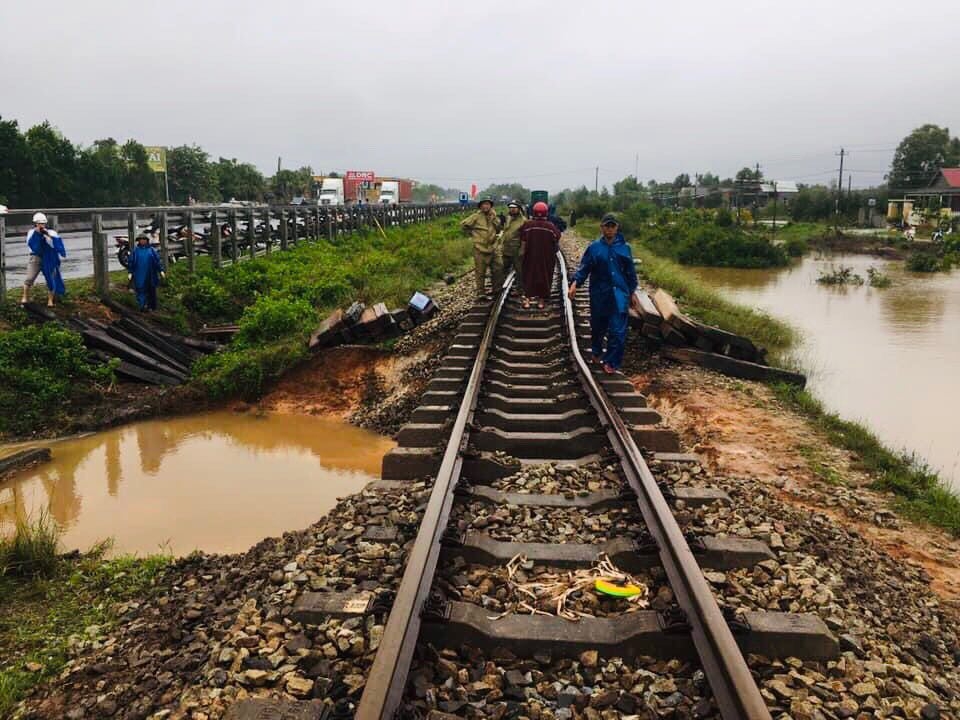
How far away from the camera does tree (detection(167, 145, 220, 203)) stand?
59875mm

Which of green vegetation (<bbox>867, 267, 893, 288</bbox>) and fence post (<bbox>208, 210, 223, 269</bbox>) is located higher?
fence post (<bbox>208, 210, 223, 269</bbox>)

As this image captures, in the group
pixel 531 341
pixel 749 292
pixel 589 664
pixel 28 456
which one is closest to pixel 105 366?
pixel 28 456

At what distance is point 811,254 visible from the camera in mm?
41844

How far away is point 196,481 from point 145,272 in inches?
223

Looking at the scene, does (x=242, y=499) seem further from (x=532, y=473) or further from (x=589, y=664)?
(x=589, y=664)

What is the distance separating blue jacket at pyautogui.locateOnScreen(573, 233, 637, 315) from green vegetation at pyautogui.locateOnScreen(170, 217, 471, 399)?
422 centimetres

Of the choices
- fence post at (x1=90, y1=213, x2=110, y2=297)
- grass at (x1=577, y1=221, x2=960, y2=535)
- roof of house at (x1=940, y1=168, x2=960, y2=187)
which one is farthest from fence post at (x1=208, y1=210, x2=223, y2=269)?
roof of house at (x1=940, y1=168, x2=960, y2=187)

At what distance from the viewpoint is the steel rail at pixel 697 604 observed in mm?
2549

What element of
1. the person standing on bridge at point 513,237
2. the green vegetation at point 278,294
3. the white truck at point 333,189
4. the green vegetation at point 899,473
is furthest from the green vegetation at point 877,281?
the white truck at point 333,189

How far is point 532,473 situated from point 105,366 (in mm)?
6822

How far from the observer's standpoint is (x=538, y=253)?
10.8m

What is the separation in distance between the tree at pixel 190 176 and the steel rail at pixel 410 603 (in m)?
59.7

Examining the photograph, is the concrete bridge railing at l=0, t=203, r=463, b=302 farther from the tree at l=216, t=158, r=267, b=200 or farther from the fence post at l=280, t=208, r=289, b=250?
the tree at l=216, t=158, r=267, b=200

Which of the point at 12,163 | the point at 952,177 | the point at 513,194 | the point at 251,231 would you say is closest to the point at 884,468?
the point at 251,231
